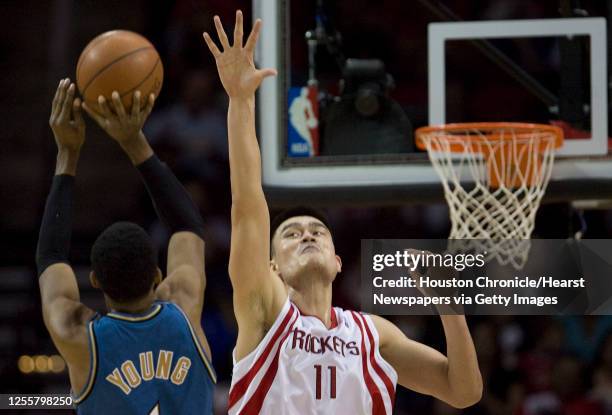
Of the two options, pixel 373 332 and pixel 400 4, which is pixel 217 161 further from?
pixel 373 332

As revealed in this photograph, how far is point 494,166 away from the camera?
4.32m

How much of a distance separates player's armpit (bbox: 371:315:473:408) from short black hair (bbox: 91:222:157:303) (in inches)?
35.0

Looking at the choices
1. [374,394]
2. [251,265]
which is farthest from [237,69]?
[374,394]

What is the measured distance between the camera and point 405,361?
11.1 ft

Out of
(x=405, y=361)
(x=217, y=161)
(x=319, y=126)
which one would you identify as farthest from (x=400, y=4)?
(x=405, y=361)

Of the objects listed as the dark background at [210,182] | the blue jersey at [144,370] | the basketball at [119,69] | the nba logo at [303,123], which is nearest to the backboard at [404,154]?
the nba logo at [303,123]

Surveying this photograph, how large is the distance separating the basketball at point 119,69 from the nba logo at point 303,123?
0.72 meters

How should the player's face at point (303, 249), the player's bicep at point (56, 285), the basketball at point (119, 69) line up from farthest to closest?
the basketball at point (119, 69)
the player's face at point (303, 249)
the player's bicep at point (56, 285)

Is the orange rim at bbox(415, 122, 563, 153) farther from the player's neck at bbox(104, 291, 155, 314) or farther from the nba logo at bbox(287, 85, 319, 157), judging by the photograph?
the player's neck at bbox(104, 291, 155, 314)

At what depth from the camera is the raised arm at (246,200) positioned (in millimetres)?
2803

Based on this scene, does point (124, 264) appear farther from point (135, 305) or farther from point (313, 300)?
point (313, 300)

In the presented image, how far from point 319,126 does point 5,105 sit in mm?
3001

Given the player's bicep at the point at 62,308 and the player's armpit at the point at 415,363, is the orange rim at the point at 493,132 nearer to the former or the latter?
the player's armpit at the point at 415,363

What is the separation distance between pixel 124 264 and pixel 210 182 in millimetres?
3363
